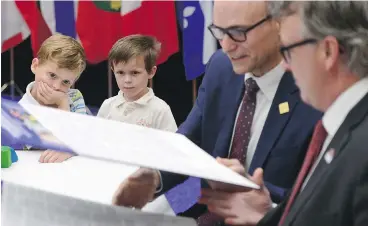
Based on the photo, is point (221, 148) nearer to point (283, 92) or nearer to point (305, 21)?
point (283, 92)

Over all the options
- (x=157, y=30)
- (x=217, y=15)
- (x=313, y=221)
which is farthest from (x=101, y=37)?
(x=313, y=221)

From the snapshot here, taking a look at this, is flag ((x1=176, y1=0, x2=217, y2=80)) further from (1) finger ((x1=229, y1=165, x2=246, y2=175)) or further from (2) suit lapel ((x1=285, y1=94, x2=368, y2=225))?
(2) suit lapel ((x1=285, y1=94, x2=368, y2=225))

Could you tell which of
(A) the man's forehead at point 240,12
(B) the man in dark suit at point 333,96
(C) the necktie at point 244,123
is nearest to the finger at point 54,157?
(C) the necktie at point 244,123

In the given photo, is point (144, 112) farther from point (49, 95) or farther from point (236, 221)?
point (236, 221)

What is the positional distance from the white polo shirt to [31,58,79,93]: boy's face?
101 mm

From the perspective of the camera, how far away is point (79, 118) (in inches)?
38.9

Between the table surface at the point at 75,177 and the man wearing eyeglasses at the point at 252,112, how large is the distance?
6cm

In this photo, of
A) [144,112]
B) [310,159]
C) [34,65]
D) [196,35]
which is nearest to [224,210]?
[310,159]

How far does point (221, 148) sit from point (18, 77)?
0.56 m

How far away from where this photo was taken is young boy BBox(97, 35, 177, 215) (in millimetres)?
1271

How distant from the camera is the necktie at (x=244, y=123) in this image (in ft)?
3.66

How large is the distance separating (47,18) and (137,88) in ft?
1.06

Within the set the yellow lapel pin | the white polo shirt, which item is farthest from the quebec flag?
the yellow lapel pin

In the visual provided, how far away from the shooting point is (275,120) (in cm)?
108
